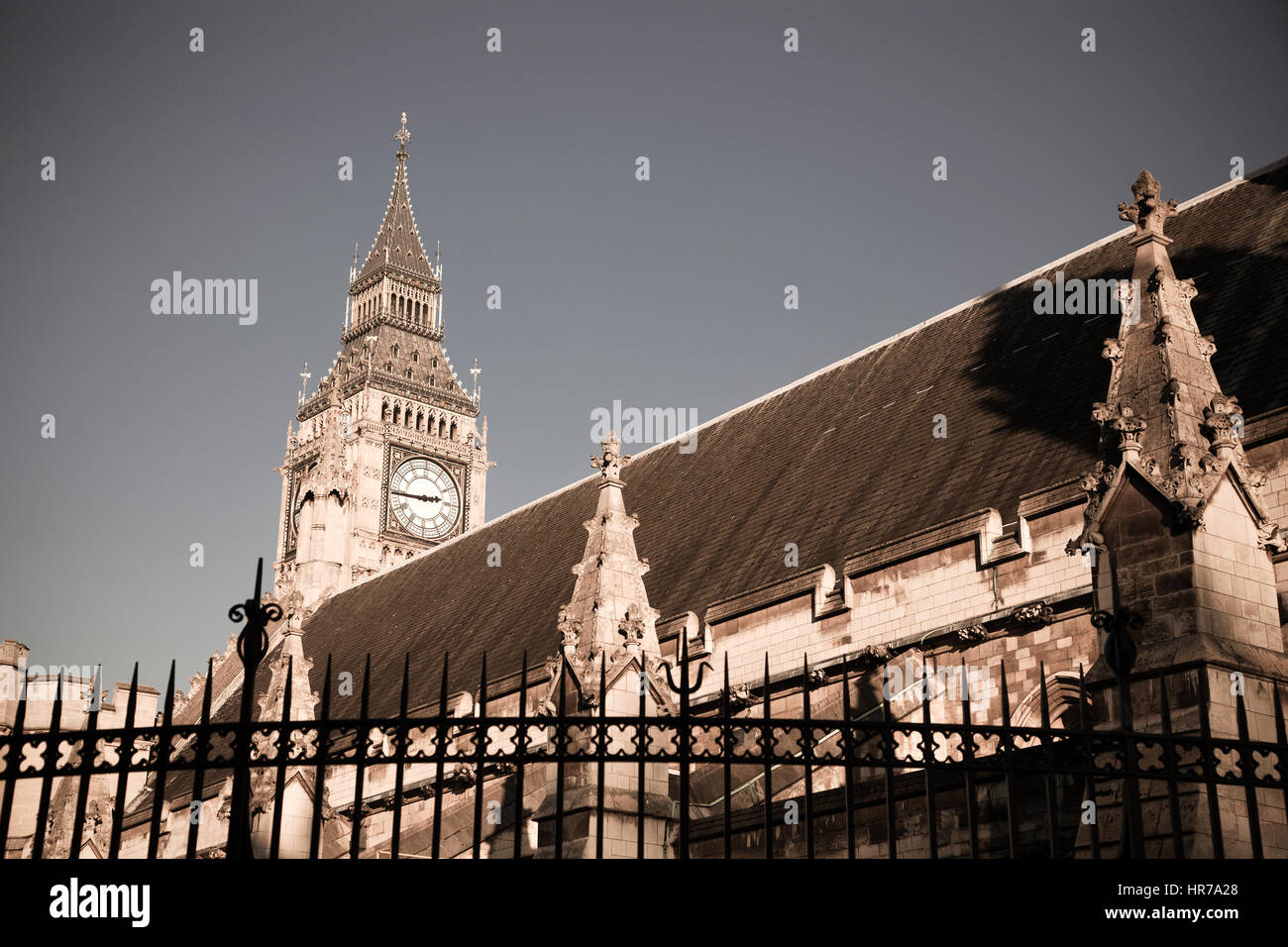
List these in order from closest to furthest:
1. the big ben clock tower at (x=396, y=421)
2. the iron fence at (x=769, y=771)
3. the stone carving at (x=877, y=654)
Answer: the iron fence at (x=769, y=771), the stone carving at (x=877, y=654), the big ben clock tower at (x=396, y=421)

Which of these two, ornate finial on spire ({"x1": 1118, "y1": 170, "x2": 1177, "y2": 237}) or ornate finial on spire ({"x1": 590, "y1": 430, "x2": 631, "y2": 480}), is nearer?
ornate finial on spire ({"x1": 1118, "y1": 170, "x2": 1177, "y2": 237})

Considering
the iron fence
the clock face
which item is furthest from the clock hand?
the iron fence

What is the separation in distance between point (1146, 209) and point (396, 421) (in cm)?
5502

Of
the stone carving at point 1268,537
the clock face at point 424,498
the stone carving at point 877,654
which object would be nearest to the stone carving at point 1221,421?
the stone carving at point 1268,537

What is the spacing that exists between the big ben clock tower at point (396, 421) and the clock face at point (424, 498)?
0.04 metres

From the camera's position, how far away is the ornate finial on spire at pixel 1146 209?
11.7m

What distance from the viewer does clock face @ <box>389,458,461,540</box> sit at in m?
62.6

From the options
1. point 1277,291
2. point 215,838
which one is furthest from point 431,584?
point 1277,291

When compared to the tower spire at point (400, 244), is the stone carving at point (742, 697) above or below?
below

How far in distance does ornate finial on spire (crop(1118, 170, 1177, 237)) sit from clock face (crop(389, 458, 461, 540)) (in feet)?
171

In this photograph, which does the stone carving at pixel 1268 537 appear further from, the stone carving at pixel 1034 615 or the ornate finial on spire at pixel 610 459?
the ornate finial on spire at pixel 610 459

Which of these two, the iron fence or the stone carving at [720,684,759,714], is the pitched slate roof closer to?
the stone carving at [720,684,759,714]
